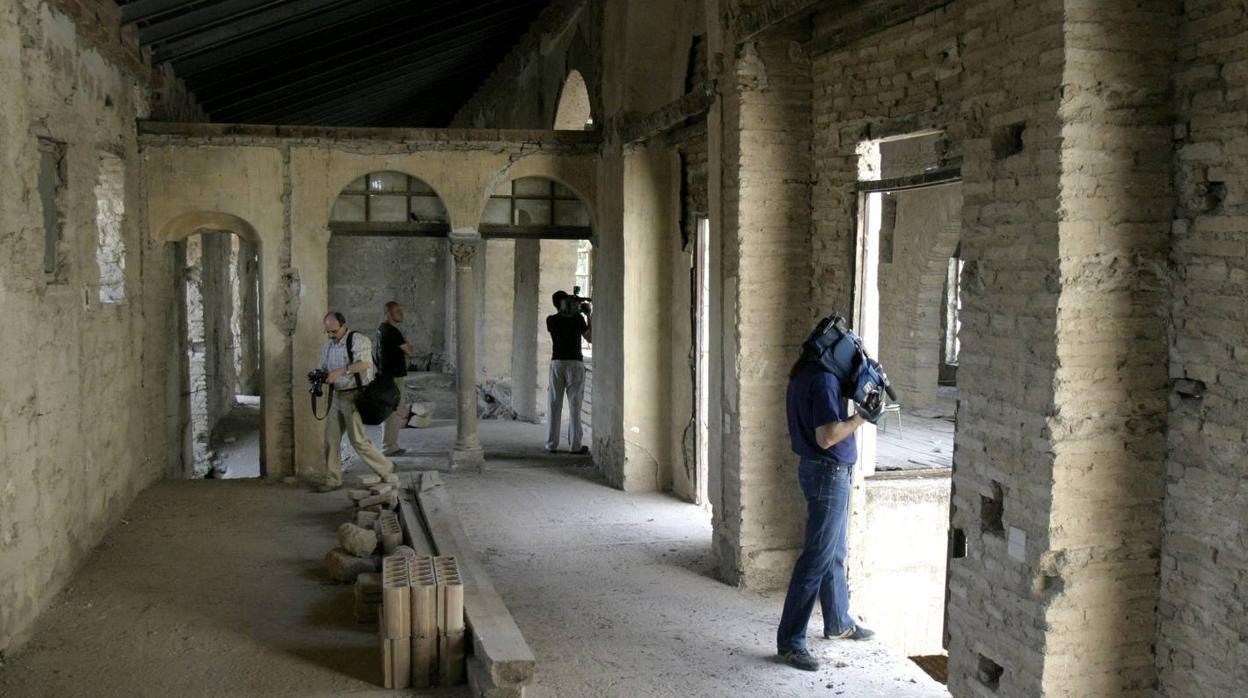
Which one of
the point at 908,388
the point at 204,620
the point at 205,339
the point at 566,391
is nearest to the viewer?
the point at 204,620

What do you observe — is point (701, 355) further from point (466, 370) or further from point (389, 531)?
point (389, 531)

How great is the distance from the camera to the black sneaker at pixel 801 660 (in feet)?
21.6

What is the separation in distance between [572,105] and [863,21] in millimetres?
8159

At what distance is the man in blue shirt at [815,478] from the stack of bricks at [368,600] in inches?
108

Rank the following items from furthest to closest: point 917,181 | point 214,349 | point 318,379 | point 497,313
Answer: point 497,313
point 214,349
point 318,379
point 917,181

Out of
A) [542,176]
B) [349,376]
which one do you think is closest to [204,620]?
[349,376]

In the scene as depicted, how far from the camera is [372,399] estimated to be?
1083cm

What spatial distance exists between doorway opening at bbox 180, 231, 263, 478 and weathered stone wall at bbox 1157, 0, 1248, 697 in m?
11.1

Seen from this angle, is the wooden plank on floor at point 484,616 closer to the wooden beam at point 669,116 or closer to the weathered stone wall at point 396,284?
the wooden beam at point 669,116

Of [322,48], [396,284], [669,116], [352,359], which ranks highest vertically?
[322,48]

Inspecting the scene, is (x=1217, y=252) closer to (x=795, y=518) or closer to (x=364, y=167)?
(x=795, y=518)

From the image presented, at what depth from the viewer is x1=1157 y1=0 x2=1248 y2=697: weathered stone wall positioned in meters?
4.55

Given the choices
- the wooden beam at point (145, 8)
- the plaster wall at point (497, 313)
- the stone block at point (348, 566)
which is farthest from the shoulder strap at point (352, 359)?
the plaster wall at point (497, 313)

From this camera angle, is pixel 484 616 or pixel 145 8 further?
pixel 145 8
